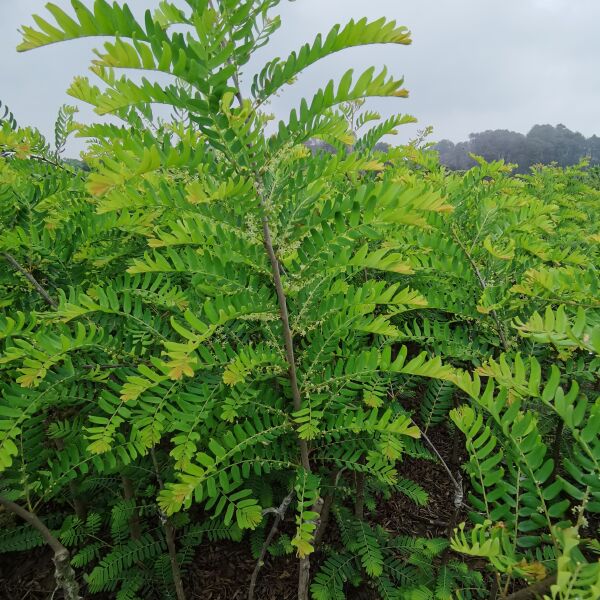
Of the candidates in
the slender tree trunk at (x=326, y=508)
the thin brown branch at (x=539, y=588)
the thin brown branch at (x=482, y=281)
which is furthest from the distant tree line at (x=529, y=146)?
the thin brown branch at (x=539, y=588)

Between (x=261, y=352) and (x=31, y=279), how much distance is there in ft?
3.38

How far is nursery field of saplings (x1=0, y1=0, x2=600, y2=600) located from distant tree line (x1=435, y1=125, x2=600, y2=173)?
42.2 m

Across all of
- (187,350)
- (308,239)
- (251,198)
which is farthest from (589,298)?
(187,350)

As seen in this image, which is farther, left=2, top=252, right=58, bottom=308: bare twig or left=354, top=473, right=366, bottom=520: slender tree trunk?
→ left=354, top=473, right=366, bottom=520: slender tree trunk

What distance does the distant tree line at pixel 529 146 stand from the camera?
4258cm

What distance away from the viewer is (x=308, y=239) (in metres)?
1.12

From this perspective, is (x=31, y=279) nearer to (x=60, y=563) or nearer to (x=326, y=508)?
(x=60, y=563)

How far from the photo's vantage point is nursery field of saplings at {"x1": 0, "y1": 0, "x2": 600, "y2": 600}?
0.86m

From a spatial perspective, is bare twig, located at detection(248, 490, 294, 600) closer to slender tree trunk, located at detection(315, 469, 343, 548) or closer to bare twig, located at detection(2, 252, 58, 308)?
slender tree trunk, located at detection(315, 469, 343, 548)

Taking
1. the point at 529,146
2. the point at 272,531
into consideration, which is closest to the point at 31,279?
the point at 272,531

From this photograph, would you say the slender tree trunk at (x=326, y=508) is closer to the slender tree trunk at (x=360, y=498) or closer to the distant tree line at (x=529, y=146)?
the slender tree trunk at (x=360, y=498)

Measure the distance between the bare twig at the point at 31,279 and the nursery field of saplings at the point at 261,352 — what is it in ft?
0.06

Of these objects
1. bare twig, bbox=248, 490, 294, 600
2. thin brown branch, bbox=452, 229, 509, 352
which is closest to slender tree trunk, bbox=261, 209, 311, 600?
bare twig, bbox=248, 490, 294, 600

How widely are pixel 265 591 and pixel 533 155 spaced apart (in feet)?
173
